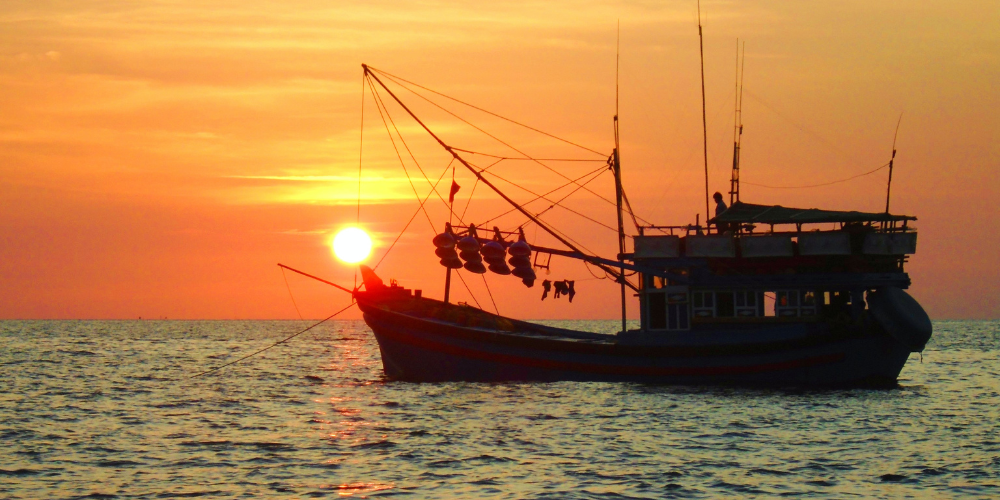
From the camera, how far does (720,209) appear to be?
1738 inches

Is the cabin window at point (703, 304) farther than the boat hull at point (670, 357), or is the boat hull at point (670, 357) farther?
the cabin window at point (703, 304)

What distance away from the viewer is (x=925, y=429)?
32.6 meters

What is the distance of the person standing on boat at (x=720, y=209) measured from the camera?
1705 inches

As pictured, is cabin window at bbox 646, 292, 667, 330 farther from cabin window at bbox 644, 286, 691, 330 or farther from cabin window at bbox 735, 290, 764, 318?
cabin window at bbox 735, 290, 764, 318

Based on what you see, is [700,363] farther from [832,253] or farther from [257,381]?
[257,381]

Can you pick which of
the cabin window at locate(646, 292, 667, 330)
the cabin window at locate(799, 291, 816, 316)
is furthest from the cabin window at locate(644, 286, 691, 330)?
the cabin window at locate(799, 291, 816, 316)

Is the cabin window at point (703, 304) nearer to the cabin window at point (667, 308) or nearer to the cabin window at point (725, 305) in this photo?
the cabin window at point (725, 305)

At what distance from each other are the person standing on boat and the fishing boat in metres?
0.12

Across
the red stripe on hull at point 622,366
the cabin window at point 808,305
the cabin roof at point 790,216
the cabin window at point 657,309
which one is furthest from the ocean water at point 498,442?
the cabin roof at point 790,216

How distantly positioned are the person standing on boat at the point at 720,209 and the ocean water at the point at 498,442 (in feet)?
21.3

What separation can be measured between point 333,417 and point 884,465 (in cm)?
1755

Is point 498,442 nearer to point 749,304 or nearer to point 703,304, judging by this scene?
point 703,304

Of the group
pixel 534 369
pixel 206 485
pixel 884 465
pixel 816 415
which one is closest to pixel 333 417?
pixel 534 369

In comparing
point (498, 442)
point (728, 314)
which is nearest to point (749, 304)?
point (728, 314)
